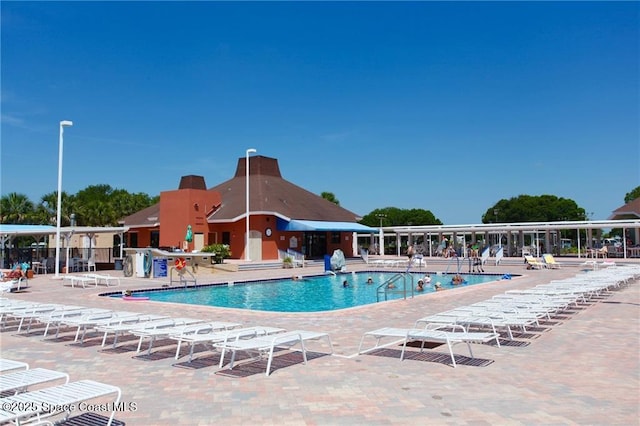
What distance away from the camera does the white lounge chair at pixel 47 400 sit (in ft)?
12.6

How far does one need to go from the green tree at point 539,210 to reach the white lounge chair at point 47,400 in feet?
228

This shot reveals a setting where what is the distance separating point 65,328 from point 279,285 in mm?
11989

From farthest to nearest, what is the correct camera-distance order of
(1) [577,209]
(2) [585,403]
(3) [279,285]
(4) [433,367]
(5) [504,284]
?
(1) [577,209] < (3) [279,285] < (5) [504,284] < (4) [433,367] < (2) [585,403]

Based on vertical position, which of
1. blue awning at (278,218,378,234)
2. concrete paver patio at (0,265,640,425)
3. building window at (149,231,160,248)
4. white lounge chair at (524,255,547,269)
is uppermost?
blue awning at (278,218,378,234)

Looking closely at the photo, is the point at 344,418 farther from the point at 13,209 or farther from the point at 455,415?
the point at 13,209

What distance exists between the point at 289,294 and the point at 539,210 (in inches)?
2400

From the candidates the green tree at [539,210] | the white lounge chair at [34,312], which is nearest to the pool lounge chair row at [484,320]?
the white lounge chair at [34,312]

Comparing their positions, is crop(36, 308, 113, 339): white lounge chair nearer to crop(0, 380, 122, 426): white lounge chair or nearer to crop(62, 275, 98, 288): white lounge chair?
crop(0, 380, 122, 426): white lounge chair

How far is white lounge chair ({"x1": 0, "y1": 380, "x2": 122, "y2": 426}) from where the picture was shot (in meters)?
3.85

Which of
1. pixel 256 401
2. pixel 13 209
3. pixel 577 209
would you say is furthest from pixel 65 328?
pixel 577 209

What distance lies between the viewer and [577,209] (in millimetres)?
71750

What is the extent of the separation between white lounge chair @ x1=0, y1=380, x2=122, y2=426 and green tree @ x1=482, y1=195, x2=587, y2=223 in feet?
228

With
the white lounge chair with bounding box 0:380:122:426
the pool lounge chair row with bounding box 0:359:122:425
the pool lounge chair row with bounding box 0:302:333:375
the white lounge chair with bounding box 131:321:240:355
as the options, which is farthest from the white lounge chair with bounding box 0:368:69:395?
the white lounge chair with bounding box 131:321:240:355

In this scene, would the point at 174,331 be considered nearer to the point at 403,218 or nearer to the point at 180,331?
the point at 180,331
